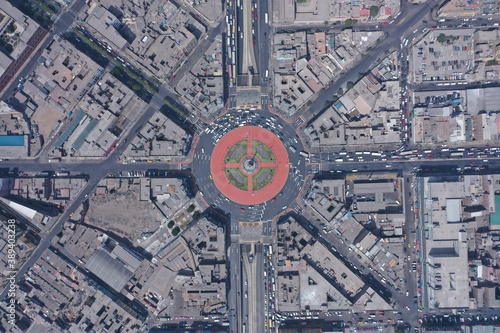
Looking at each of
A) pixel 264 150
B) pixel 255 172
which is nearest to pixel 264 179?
pixel 255 172

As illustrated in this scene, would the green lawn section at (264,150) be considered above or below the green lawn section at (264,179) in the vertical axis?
above

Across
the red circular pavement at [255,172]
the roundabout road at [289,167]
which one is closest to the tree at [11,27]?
the roundabout road at [289,167]

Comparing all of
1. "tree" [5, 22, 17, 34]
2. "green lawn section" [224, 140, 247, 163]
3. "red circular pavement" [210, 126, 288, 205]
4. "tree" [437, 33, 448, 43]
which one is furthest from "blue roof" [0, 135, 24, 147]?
"tree" [437, 33, 448, 43]

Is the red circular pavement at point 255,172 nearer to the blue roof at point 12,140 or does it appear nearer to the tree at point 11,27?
the blue roof at point 12,140

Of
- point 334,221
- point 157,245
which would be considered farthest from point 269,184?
point 157,245

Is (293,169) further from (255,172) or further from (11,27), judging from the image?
(11,27)

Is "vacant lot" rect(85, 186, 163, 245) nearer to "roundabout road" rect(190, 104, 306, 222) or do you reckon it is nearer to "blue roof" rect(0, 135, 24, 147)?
"roundabout road" rect(190, 104, 306, 222)

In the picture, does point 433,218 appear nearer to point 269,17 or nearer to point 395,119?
point 395,119
